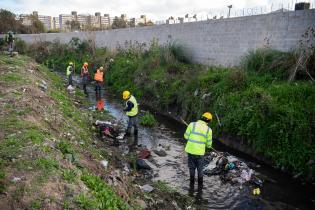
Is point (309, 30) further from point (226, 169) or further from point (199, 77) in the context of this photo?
point (226, 169)

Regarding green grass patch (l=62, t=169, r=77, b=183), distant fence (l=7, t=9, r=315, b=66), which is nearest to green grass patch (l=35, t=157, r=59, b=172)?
green grass patch (l=62, t=169, r=77, b=183)

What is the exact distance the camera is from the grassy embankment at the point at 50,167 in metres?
4.54

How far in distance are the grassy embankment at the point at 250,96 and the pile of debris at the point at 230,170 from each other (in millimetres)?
888

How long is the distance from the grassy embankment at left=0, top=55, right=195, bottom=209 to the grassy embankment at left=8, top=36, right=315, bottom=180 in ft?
12.3

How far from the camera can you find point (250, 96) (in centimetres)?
955

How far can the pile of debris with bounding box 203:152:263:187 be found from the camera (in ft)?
24.7

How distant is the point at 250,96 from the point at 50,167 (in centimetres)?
642

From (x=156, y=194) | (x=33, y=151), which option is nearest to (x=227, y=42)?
(x=156, y=194)

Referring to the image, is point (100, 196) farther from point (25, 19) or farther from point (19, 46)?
point (25, 19)

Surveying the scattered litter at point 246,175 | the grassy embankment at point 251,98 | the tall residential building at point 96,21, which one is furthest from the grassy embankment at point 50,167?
the tall residential building at point 96,21

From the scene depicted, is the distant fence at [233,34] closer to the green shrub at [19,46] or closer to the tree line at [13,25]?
the green shrub at [19,46]

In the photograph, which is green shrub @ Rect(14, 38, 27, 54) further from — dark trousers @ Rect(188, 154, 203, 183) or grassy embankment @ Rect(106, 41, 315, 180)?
dark trousers @ Rect(188, 154, 203, 183)

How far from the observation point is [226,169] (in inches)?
307

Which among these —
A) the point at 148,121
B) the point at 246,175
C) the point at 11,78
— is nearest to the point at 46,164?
the point at 246,175
